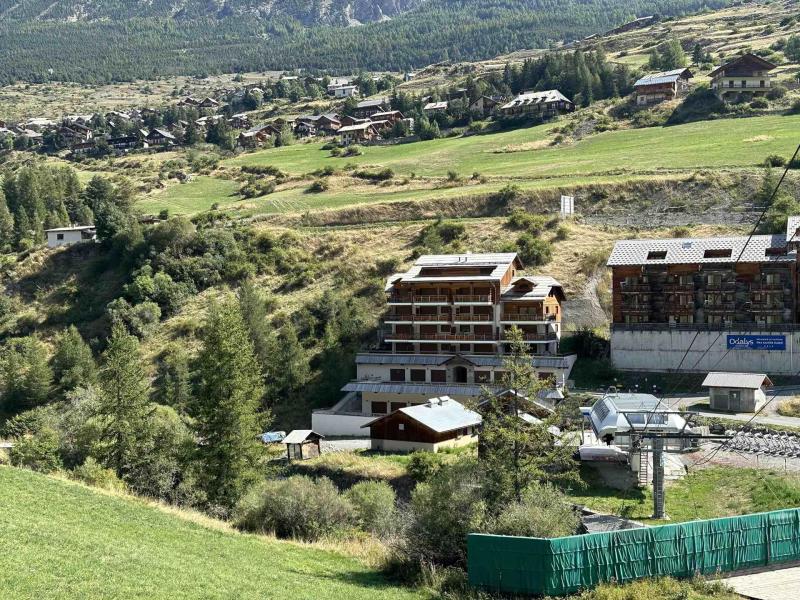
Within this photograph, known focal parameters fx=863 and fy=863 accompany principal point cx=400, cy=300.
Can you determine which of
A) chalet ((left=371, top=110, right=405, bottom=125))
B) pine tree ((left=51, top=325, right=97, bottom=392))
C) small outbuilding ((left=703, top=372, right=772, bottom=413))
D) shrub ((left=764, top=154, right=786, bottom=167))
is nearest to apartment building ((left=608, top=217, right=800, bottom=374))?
small outbuilding ((left=703, top=372, right=772, bottom=413))

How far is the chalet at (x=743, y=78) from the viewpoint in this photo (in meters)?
112

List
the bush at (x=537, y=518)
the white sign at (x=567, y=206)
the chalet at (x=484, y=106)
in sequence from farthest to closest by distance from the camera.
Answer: the chalet at (x=484, y=106)
the white sign at (x=567, y=206)
the bush at (x=537, y=518)

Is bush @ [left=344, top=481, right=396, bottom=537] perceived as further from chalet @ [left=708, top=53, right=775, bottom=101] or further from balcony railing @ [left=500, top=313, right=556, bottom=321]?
chalet @ [left=708, top=53, right=775, bottom=101]

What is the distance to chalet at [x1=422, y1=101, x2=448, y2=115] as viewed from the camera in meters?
144

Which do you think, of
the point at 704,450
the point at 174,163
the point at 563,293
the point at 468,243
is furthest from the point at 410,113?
the point at 704,450

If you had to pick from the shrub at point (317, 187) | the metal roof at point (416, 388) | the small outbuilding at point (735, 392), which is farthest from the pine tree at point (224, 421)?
the shrub at point (317, 187)

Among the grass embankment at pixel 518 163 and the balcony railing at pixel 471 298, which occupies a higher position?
the grass embankment at pixel 518 163

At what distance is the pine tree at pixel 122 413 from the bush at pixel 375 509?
38.2ft

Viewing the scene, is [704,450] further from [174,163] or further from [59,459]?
[174,163]

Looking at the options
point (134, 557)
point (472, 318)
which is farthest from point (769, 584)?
point (472, 318)

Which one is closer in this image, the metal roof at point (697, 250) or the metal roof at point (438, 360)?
the metal roof at point (438, 360)

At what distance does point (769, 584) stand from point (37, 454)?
31274 mm

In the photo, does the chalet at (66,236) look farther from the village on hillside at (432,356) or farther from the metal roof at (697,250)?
the metal roof at (697,250)

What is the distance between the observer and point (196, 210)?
101 meters
